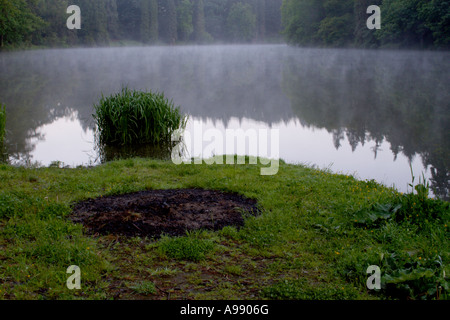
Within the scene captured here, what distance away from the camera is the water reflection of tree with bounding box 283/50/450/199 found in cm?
1204

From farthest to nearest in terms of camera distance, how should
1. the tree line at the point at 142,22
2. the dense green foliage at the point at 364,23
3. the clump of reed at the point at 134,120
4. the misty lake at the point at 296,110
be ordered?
the tree line at the point at 142,22
the dense green foliage at the point at 364,23
the clump of reed at the point at 134,120
the misty lake at the point at 296,110

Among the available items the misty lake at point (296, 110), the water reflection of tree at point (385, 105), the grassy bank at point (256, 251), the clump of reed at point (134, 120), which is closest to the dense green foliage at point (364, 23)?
the water reflection of tree at point (385, 105)

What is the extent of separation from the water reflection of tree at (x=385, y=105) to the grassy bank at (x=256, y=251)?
3.72 meters

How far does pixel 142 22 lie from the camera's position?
72625mm

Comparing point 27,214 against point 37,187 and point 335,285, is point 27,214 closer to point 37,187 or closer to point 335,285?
point 37,187

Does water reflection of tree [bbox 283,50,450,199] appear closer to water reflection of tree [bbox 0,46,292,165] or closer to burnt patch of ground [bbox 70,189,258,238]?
water reflection of tree [bbox 0,46,292,165]

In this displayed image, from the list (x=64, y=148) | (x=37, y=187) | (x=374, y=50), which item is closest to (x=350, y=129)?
(x=64, y=148)

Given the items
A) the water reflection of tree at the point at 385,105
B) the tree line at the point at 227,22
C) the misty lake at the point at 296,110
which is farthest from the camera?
the tree line at the point at 227,22

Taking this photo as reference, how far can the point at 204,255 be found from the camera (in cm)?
440

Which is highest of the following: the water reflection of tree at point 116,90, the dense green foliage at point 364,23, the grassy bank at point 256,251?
the dense green foliage at point 364,23

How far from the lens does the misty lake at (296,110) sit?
10.8m

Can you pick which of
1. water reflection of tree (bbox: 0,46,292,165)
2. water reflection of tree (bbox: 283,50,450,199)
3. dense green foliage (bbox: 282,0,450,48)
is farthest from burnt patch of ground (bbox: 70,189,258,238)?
dense green foliage (bbox: 282,0,450,48)

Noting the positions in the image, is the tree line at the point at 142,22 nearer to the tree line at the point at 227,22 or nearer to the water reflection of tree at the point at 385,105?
the tree line at the point at 227,22
